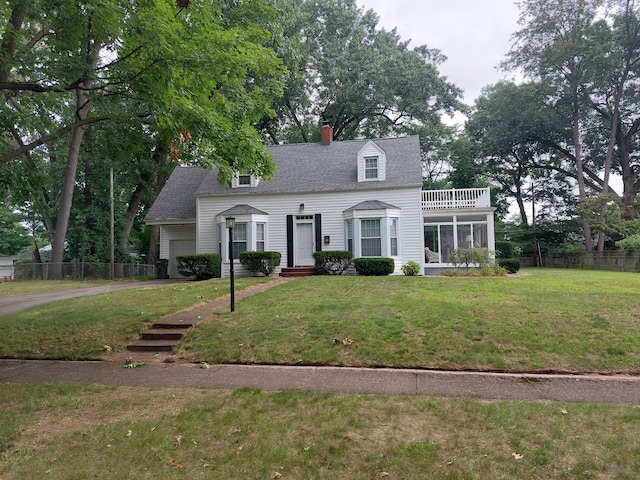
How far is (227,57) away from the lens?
7410 millimetres

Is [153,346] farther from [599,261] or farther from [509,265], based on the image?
[599,261]

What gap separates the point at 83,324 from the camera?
8.18 m

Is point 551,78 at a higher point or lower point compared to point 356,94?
higher

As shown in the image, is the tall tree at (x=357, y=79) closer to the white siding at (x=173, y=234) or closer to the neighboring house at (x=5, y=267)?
the white siding at (x=173, y=234)

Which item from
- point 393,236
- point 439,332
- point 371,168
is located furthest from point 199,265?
point 439,332

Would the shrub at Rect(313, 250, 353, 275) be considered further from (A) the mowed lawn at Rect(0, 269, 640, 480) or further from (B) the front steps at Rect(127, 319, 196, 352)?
(B) the front steps at Rect(127, 319, 196, 352)

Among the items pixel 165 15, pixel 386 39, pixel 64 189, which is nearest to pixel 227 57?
pixel 165 15

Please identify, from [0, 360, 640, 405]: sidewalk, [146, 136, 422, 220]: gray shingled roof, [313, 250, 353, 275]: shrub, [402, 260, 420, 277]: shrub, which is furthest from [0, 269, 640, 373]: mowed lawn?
[146, 136, 422, 220]: gray shingled roof

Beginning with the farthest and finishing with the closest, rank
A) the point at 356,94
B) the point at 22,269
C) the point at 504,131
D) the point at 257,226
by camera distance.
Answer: the point at 504,131, the point at 356,94, the point at 22,269, the point at 257,226

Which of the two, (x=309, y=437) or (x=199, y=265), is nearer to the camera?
(x=309, y=437)

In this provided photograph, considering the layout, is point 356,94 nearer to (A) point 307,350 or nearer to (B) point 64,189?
(B) point 64,189

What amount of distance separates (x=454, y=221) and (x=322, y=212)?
21.3 ft

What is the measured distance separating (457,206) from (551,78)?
19.1m

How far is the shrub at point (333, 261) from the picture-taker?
657 inches
